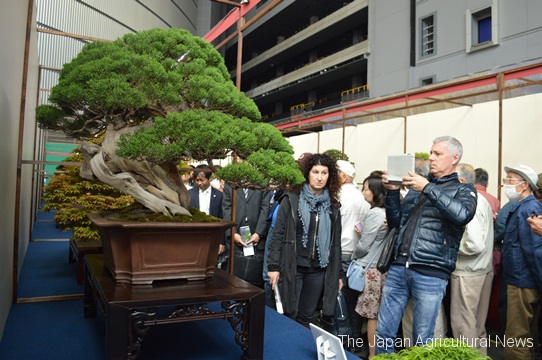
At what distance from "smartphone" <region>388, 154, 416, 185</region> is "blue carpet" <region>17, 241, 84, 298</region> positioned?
1.94 metres

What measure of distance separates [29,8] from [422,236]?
96.5 inches

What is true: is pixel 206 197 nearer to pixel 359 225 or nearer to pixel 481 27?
pixel 359 225

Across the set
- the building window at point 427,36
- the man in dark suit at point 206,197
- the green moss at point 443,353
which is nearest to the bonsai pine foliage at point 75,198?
the man in dark suit at point 206,197

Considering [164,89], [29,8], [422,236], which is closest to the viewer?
[164,89]

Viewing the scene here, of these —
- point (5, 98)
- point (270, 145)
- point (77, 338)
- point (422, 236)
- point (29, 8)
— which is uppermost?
point (29, 8)

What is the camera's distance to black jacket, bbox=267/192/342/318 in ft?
7.29

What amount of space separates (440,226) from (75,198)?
131 inches

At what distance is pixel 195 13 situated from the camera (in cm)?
2330

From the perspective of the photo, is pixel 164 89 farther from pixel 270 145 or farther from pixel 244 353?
pixel 244 353

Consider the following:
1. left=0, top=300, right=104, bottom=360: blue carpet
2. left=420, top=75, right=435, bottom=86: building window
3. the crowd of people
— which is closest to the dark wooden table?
left=0, top=300, right=104, bottom=360: blue carpet

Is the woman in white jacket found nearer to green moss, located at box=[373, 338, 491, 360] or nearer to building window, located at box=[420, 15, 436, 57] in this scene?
green moss, located at box=[373, 338, 491, 360]

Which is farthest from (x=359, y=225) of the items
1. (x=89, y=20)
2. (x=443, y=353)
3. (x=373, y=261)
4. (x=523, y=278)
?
(x=89, y=20)

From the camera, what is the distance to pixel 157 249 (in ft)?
5.04

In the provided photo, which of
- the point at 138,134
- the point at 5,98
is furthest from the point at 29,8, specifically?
the point at 138,134
